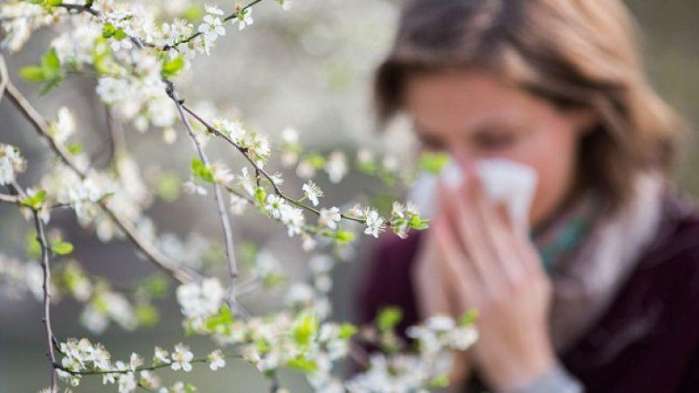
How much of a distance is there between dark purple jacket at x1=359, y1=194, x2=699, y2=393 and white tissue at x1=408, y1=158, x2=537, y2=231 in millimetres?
221

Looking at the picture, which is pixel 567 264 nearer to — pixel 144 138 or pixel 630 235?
pixel 630 235

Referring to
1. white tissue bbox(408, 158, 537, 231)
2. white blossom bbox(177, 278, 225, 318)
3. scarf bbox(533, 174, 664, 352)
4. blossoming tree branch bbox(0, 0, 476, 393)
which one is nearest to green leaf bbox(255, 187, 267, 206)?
blossoming tree branch bbox(0, 0, 476, 393)

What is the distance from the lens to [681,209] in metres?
1.59

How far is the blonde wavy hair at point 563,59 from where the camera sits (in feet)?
4.76

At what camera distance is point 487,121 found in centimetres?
142

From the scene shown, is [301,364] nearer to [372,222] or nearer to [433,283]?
[372,222]

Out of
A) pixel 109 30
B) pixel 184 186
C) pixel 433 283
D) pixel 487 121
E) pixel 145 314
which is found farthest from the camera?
pixel 433 283

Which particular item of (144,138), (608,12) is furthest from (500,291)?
(144,138)

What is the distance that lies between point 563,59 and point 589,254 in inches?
12.4

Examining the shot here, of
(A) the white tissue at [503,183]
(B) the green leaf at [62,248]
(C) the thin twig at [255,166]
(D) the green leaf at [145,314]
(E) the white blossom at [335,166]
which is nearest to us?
(C) the thin twig at [255,166]

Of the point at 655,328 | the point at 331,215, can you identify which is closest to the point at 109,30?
the point at 331,215

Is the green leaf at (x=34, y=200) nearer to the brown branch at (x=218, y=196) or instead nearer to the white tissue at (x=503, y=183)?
the brown branch at (x=218, y=196)

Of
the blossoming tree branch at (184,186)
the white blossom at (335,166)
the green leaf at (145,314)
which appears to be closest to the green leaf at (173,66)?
the blossoming tree branch at (184,186)

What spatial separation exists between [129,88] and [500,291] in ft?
2.94
